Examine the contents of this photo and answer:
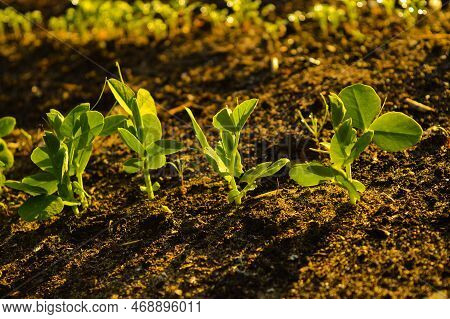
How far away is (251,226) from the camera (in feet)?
6.24

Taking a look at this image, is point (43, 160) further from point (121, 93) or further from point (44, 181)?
point (121, 93)

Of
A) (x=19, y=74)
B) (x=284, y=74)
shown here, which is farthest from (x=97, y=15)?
(x=284, y=74)

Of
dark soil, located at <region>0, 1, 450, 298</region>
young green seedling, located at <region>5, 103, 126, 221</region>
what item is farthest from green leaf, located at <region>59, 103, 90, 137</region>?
dark soil, located at <region>0, 1, 450, 298</region>

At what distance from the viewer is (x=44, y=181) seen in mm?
2027

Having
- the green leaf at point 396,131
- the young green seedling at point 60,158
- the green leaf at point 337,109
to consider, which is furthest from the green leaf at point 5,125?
the green leaf at point 396,131

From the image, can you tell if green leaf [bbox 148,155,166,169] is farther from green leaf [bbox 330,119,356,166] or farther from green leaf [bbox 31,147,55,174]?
green leaf [bbox 330,119,356,166]

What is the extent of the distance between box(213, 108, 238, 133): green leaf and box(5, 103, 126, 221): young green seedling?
1.21ft

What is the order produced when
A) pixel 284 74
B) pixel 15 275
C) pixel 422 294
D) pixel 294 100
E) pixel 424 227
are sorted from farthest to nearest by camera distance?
pixel 284 74
pixel 294 100
pixel 15 275
pixel 424 227
pixel 422 294

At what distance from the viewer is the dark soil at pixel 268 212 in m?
1.69

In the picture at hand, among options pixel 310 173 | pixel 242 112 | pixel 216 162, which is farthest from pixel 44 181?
pixel 310 173

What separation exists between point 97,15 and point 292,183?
1.98 m

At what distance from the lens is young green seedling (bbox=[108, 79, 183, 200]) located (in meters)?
1.99

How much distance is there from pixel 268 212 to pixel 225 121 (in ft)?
1.09

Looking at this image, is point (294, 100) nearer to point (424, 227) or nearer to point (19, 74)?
point (424, 227)
